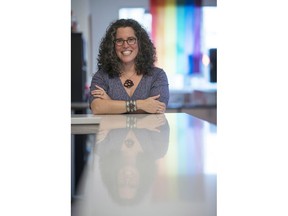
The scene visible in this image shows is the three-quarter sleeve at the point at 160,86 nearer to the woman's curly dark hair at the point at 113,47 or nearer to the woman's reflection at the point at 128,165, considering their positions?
the woman's curly dark hair at the point at 113,47

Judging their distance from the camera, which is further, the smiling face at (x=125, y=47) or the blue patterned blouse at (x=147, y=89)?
the blue patterned blouse at (x=147, y=89)

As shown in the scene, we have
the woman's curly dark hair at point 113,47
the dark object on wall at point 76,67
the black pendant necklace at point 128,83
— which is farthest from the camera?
the black pendant necklace at point 128,83

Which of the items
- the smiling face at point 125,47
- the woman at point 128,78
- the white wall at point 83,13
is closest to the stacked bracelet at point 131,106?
the woman at point 128,78

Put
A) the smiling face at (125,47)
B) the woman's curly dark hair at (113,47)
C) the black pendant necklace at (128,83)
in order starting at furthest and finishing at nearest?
the black pendant necklace at (128,83)
the smiling face at (125,47)
the woman's curly dark hair at (113,47)

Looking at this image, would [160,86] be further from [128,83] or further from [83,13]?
[83,13]

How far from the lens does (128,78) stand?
82 cm

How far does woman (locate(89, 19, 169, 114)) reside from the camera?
24.6 inches

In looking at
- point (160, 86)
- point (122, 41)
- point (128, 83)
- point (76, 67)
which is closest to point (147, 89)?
point (160, 86)

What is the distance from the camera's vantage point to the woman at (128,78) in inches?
24.6

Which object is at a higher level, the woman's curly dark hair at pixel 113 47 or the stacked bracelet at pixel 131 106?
the woman's curly dark hair at pixel 113 47

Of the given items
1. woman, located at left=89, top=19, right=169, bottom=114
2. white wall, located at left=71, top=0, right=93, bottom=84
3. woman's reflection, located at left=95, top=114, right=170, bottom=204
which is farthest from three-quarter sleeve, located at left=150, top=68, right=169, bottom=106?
woman's reflection, located at left=95, top=114, right=170, bottom=204
